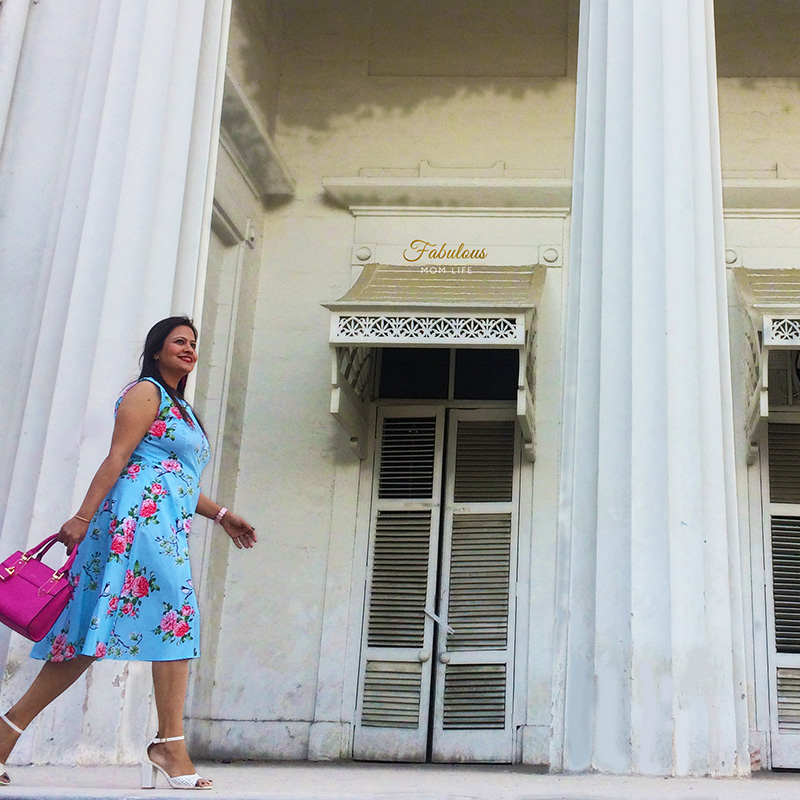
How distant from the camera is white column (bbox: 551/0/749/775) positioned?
4.33 metres

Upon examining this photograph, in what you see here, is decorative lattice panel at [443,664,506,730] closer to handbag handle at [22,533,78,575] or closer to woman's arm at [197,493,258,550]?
woman's arm at [197,493,258,550]

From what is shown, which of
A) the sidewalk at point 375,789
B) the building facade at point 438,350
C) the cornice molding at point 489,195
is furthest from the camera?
the cornice molding at point 489,195

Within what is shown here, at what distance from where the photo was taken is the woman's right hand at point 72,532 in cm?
358

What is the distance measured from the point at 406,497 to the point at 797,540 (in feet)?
8.65

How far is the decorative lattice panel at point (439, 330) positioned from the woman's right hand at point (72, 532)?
3.85 metres

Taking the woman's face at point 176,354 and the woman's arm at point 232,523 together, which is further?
the woman's arm at point 232,523

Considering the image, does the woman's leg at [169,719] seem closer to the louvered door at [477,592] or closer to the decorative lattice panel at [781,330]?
the louvered door at [477,592]

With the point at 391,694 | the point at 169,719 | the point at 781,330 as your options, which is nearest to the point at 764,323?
the point at 781,330

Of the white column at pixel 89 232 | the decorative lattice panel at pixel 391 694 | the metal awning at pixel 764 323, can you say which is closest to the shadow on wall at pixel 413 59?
the metal awning at pixel 764 323

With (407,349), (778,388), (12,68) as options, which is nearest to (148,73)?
(12,68)

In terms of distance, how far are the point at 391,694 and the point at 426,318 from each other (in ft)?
8.17

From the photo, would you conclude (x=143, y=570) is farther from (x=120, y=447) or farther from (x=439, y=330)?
(x=439, y=330)

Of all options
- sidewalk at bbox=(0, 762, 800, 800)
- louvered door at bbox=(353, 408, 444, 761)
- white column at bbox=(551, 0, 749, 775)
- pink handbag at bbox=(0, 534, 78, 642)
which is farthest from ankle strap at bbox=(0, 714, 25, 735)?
louvered door at bbox=(353, 408, 444, 761)

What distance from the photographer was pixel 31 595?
354 centimetres
